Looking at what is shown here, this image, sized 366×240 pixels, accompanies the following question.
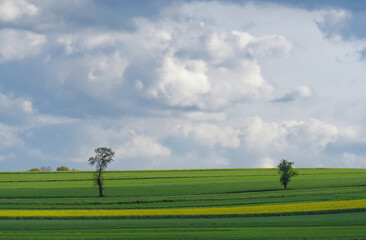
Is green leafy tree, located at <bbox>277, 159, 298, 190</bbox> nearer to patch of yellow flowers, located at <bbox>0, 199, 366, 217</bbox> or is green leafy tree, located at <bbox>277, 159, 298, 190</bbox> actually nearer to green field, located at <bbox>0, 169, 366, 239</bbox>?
green field, located at <bbox>0, 169, 366, 239</bbox>

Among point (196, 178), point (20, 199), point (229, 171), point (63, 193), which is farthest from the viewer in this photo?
point (229, 171)

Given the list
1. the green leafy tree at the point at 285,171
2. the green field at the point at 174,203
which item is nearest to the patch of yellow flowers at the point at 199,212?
the green field at the point at 174,203

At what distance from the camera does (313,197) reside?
254 feet

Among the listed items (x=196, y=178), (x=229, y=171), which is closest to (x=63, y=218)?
(x=196, y=178)

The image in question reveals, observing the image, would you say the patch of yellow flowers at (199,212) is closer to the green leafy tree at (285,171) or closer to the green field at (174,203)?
the green field at (174,203)

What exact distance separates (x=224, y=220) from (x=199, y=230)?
8.02m

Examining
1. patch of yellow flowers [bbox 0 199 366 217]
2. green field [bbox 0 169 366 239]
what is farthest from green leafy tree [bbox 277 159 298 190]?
patch of yellow flowers [bbox 0 199 366 217]

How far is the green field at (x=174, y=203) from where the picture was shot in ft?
150

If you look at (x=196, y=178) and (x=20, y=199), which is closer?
(x=20, y=199)

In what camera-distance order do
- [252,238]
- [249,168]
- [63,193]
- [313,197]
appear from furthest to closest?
[249,168] → [63,193] → [313,197] → [252,238]

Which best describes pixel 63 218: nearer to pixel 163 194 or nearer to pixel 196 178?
pixel 163 194

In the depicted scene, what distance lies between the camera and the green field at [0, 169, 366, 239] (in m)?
45.8

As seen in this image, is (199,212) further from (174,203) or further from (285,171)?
(285,171)

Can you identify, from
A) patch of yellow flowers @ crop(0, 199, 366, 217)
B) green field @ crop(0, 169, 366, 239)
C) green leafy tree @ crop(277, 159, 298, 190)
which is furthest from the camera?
green leafy tree @ crop(277, 159, 298, 190)
